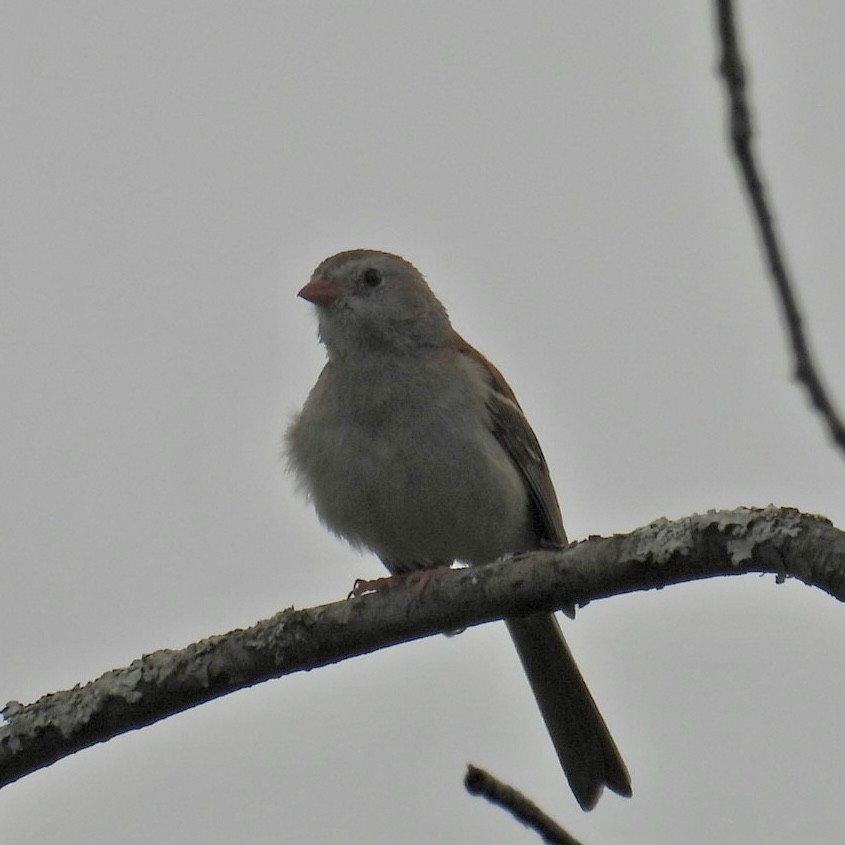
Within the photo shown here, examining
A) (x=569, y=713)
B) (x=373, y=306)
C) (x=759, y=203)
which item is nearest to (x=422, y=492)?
(x=373, y=306)

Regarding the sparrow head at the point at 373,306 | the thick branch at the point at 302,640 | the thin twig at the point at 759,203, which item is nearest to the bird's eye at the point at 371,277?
the sparrow head at the point at 373,306

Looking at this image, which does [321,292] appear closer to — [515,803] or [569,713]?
[569,713]

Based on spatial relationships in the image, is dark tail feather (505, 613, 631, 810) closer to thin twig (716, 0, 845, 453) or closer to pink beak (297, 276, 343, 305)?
pink beak (297, 276, 343, 305)

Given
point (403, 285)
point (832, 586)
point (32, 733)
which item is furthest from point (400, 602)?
point (403, 285)

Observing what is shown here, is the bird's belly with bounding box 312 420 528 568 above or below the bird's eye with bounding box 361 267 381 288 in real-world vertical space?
below

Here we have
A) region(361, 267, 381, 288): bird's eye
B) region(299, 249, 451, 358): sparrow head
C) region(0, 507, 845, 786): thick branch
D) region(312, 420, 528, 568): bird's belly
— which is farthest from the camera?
region(361, 267, 381, 288): bird's eye

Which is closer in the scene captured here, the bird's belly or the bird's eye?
the bird's belly

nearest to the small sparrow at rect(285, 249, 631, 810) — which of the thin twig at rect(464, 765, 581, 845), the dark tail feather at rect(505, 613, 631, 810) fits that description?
the dark tail feather at rect(505, 613, 631, 810)
